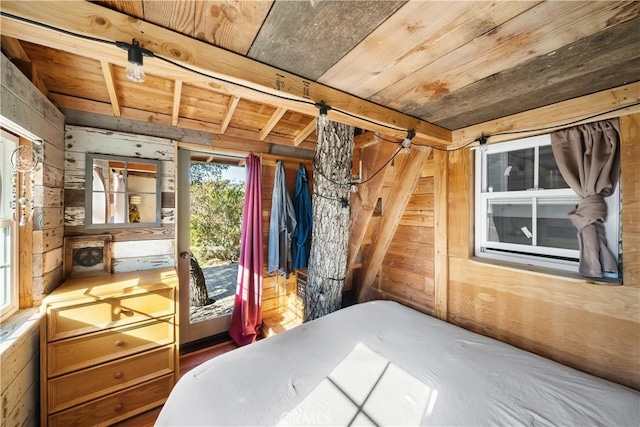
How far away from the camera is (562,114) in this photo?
1.43 meters

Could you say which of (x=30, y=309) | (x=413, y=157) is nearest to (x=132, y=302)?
(x=30, y=309)

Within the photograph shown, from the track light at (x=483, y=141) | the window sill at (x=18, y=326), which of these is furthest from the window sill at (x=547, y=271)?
the window sill at (x=18, y=326)

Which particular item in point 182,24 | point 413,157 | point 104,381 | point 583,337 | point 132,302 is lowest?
point 104,381

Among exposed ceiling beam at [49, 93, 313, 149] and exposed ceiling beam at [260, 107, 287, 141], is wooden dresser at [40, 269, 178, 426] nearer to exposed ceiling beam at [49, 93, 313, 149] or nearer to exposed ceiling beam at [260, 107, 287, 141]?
exposed ceiling beam at [49, 93, 313, 149]

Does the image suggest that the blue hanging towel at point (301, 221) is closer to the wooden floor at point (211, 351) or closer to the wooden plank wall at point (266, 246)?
the wooden plank wall at point (266, 246)

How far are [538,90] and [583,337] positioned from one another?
141 cm

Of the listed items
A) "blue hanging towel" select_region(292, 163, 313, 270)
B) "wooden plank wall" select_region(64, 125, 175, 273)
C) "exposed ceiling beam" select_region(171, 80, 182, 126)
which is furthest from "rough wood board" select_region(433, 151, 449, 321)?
"wooden plank wall" select_region(64, 125, 175, 273)

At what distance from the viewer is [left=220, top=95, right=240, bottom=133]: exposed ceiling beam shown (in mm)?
A: 1719

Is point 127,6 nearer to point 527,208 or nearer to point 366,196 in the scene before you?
point 366,196

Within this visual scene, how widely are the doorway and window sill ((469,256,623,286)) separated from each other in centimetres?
239

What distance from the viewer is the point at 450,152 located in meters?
1.98

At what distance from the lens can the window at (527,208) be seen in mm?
1503

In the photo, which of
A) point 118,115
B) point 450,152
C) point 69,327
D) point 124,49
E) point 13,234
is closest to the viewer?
point 124,49

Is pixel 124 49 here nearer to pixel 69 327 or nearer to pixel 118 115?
pixel 118 115
